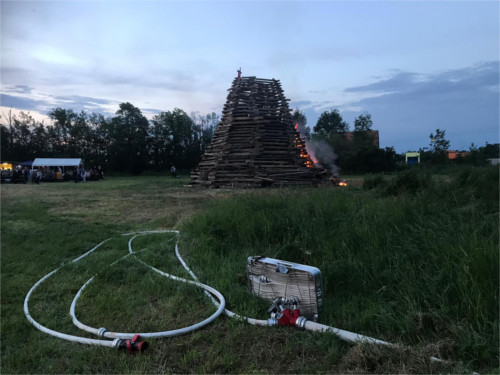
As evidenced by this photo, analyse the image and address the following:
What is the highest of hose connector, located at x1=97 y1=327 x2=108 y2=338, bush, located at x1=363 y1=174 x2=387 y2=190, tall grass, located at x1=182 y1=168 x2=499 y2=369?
bush, located at x1=363 y1=174 x2=387 y2=190

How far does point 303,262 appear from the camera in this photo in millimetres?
3885

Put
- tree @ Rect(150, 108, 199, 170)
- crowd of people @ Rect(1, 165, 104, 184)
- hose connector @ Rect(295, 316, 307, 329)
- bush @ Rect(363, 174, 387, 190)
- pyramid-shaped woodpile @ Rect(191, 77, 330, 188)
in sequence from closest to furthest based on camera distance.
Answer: hose connector @ Rect(295, 316, 307, 329)
bush @ Rect(363, 174, 387, 190)
pyramid-shaped woodpile @ Rect(191, 77, 330, 188)
crowd of people @ Rect(1, 165, 104, 184)
tree @ Rect(150, 108, 199, 170)

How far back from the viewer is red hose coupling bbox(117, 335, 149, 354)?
235 cm

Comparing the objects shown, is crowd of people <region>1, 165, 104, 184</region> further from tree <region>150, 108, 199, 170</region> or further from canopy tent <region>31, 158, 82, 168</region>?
tree <region>150, 108, 199, 170</region>

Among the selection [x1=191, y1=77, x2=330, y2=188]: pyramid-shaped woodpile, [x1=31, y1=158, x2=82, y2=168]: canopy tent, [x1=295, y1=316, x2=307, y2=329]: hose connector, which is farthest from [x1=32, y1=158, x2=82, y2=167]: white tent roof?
[x1=295, y1=316, x2=307, y2=329]: hose connector

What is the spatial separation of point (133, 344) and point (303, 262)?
213 centimetres

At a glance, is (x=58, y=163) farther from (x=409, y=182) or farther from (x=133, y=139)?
(x=409, y=182)

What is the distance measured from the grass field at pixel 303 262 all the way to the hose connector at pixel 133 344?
0.05 m

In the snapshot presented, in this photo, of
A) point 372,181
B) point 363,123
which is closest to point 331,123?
point 363,123

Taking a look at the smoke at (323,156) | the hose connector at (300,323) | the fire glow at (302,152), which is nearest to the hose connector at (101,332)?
the hose connector at (300,323)

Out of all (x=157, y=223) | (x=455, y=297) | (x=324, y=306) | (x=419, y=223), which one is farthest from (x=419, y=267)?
(x=157, y=223)

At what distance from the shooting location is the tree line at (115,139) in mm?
39562

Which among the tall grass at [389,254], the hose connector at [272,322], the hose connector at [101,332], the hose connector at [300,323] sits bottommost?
the hose connector at [101,332]

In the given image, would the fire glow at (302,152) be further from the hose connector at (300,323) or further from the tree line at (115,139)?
the tree line at (115,139)
